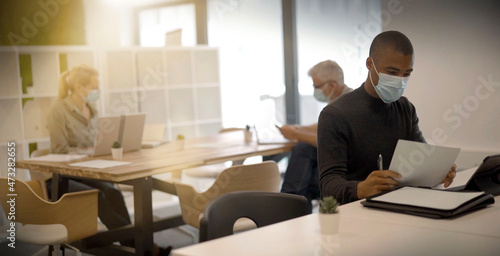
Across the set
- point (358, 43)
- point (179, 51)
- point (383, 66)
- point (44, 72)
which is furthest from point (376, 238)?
point (179, 51)

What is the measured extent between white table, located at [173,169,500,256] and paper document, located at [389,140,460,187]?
10.9 inches

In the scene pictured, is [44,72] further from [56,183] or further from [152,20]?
[152,20]

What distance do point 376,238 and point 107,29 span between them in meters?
6.71

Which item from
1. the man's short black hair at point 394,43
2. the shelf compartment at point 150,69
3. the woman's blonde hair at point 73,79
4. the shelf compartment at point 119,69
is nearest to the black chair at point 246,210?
the man's short black hair at point 394,43

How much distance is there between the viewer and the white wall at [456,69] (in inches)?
173

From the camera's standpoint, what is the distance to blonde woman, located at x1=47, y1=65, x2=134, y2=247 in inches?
170

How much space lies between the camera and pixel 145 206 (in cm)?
366

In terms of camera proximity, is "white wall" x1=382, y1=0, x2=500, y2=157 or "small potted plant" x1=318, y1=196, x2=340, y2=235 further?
"white wall" x1=382, y1=0, x2=500, y2=157

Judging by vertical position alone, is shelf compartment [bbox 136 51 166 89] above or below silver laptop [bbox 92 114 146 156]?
above

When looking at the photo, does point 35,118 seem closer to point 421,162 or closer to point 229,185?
point 229,185

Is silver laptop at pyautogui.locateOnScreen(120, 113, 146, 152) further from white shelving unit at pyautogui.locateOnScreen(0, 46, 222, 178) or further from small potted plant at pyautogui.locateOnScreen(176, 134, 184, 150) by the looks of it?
white shelving unit at pyautogui.locateOnScreen(0, 46, 222, 178)

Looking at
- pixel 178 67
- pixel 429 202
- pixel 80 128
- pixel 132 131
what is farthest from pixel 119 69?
pixel 429 202

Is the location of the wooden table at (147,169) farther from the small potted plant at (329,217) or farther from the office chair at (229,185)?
the small potted plant at (329,217)

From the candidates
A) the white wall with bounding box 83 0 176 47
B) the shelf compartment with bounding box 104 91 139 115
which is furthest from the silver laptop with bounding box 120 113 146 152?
the white wall with bounding box 83 0 176 47
